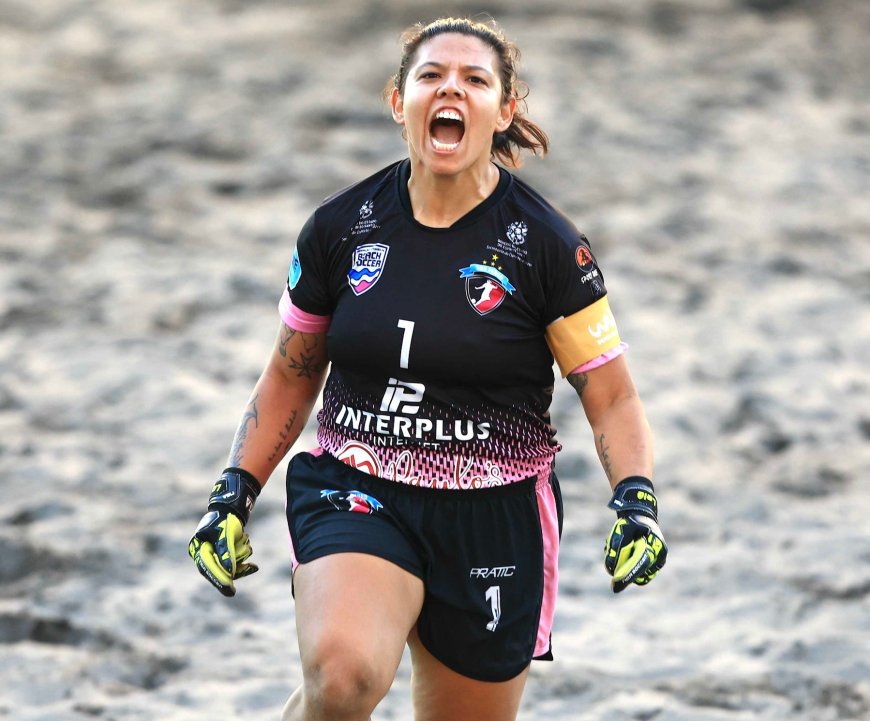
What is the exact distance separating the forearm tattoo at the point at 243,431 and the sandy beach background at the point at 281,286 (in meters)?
1.73

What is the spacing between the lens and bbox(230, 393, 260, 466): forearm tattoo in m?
4.27

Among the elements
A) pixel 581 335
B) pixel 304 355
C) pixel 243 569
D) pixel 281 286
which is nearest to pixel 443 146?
pixel 581 335

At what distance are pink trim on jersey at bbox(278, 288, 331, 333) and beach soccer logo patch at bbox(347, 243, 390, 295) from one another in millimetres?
192

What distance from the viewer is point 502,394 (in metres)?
4.02

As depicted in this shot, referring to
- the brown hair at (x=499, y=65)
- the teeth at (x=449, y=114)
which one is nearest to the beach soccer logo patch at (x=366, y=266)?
the teeth at (x=449, y=114)

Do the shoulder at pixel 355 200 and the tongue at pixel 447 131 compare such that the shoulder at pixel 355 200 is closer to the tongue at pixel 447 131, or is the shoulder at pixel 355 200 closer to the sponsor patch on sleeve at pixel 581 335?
the tongue at pixel 447 131

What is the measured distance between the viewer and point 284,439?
14.1ft

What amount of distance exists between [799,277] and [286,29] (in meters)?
5.99

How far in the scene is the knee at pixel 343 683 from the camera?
3.61 m

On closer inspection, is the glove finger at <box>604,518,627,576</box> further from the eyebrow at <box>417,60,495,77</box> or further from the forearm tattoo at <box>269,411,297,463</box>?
the eyebrow at <box>417,60,495,77</box>

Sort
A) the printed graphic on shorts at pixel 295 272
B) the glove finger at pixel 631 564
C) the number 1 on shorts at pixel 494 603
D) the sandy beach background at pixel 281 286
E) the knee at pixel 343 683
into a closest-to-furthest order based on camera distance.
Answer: the knee at pixel 343 683 → the glove finger at pixel 631 564 → the number 1 on shorts at pixel 494 603 → the printed graphic on shorts at pixel 295 272 → the sandy beach background at pixel 281 286

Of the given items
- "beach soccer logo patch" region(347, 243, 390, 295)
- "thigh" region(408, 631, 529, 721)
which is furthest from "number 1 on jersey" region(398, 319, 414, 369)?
"thigh" region(408, 631, 529, 721)

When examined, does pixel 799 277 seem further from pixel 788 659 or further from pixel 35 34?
pixel 35 34

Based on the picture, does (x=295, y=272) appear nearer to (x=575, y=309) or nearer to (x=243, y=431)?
(x=243, y=431)
